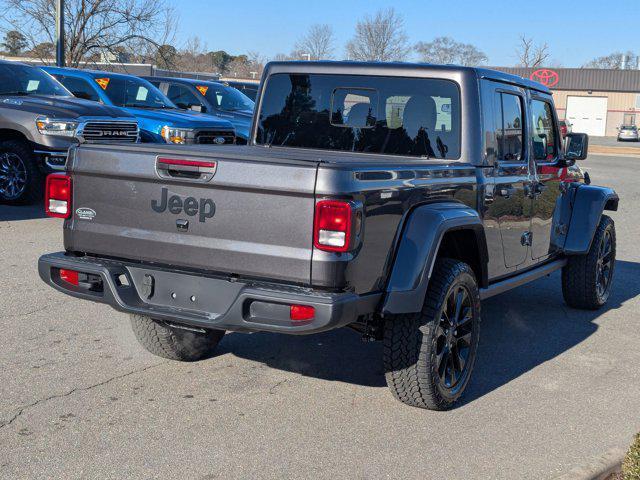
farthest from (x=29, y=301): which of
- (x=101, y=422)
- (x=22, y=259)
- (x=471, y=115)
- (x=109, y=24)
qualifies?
(x=109, y=24)

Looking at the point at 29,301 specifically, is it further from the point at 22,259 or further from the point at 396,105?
the point at 396,105

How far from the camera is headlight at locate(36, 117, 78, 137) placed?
11.2 metres

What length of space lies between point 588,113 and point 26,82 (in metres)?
79.3

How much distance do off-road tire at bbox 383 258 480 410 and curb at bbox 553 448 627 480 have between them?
0.93 meters

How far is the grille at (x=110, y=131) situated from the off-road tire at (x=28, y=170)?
75cm

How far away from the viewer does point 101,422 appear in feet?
14.6

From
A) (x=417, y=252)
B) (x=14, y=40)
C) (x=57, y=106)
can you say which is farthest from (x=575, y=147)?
(x=14, y=40)

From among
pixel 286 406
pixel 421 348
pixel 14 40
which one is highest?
pixel 14 40

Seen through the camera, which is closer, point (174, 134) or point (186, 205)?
point (186, 205)

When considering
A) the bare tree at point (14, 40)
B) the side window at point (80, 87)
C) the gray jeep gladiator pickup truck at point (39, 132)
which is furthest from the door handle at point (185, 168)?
the bare tree at point (14, 40)

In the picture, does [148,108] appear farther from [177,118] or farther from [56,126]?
[56,126]

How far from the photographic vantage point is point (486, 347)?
20.7 feet

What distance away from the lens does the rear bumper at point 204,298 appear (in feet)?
13.3

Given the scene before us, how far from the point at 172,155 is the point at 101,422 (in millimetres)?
1406
